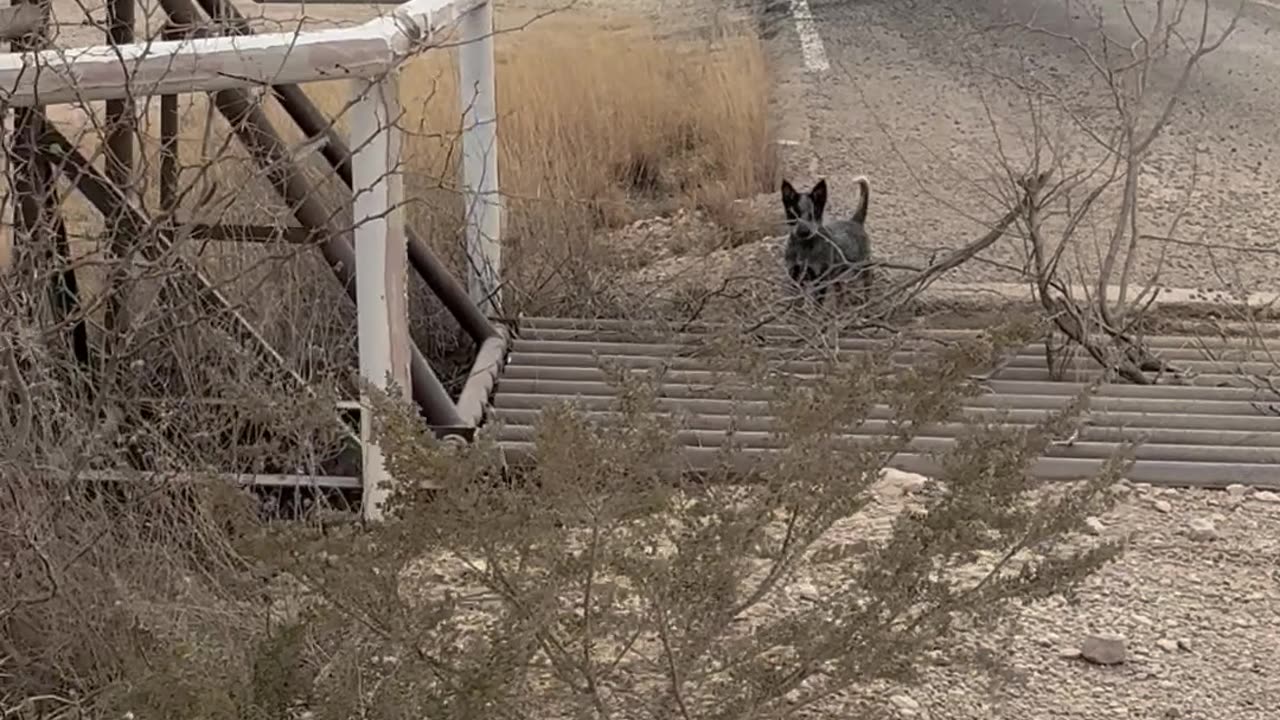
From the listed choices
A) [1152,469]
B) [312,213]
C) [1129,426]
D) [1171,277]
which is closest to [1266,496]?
[1152,469]

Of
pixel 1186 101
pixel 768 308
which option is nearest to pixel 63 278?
pixel 768 308

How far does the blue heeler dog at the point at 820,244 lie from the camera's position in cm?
599

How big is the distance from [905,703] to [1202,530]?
1284mm

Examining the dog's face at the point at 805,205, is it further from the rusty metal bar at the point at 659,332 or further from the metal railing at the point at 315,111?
the metal railing at the point at 315,111

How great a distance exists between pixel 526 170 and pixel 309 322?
2713 millimetres

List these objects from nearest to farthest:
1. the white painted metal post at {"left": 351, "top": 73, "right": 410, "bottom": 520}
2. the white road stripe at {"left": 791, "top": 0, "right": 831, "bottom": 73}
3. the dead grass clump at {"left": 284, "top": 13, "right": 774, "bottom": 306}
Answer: the white painted metal post at {"left": 351, "top": 73, "right": 410, "bottom": 520} → the dead grass clump at {"left": 284, "top": 13, "right": 774, "bottom": 306} → the white road stripe at {"left": 791, "top": 0, "right": 831, "bottom": 73}

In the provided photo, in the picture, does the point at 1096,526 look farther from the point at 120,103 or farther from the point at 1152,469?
the point at 120,103

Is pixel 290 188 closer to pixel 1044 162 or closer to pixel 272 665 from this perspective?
pixel 272 665

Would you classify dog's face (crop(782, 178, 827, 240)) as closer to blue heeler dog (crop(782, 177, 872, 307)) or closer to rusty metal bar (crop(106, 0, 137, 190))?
blue heeler dog (crop(782, 177, 872, 307))

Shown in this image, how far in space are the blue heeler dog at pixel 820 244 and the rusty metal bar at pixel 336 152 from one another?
118cm

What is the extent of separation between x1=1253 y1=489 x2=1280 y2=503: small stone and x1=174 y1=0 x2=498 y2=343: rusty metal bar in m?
2.26

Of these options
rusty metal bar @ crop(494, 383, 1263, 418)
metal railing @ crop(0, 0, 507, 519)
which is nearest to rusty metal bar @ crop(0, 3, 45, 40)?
metal railing @ crop(0, 0, 507, 519)

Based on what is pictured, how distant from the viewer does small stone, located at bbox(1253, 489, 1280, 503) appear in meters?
4.34

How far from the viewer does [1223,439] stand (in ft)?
15.6
